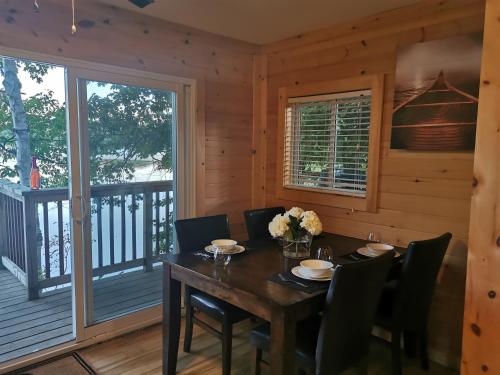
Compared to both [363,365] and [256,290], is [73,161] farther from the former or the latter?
[363,365]

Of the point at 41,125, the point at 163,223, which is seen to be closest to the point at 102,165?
the point at 163,223

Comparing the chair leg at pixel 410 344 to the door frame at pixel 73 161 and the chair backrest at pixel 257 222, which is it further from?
the door frame at pixel 73 161

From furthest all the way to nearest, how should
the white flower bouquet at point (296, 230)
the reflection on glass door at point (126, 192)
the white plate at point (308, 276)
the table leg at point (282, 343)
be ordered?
1. the reflection on glass door at point (126, 192)
2. the white flower bouquet at point (296, 230)
3. the white plate at point (308, 276)
4. the table leg at point (282, 343)

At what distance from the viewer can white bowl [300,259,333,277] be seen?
1.96 m

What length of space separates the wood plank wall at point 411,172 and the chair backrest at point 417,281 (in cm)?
34

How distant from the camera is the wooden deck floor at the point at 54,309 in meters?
2.81

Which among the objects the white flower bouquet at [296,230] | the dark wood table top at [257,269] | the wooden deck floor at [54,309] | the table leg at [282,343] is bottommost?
the wooden deck floor at [54,309]

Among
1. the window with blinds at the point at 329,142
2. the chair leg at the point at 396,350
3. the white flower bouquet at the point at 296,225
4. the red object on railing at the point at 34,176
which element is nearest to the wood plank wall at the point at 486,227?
the chair leg at the point at 396,350

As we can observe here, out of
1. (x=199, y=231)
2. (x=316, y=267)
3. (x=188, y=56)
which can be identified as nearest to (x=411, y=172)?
(x=316, y=267)

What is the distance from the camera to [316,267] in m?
2.11

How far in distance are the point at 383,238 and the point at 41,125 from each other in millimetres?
3162

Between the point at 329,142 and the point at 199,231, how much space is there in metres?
1.37

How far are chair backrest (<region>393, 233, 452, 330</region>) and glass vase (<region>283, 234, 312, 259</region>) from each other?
59 centimetres

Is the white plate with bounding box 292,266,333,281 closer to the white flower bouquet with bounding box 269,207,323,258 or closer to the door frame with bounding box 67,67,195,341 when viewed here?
the white flower bouquet with bounding box 269,207,323,258
